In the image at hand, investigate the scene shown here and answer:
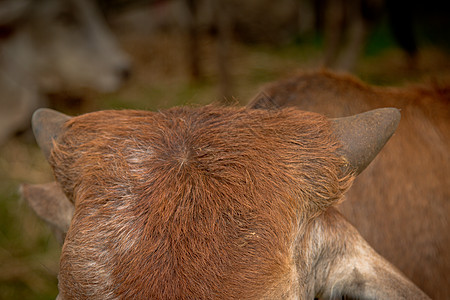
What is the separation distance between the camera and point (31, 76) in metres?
7.00

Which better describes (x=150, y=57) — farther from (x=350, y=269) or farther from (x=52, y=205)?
(x=350, y=269)

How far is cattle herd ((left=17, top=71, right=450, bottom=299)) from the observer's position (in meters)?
1.46

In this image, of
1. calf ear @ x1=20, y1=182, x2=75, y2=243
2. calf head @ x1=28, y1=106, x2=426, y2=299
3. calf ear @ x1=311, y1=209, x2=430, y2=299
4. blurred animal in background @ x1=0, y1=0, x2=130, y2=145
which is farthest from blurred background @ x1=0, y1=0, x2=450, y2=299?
calf ear @ x1=311, y1=209, x2=430, y2=299

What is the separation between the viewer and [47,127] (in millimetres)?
2121

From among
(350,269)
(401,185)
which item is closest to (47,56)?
(401,185)

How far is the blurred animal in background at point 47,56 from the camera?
6.64 metres

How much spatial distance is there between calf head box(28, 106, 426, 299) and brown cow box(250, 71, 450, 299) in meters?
0.49

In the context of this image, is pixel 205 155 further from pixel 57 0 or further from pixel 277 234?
pixel 57 0

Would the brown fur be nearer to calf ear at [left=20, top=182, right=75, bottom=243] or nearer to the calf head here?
the calf head

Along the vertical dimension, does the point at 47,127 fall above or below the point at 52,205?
above

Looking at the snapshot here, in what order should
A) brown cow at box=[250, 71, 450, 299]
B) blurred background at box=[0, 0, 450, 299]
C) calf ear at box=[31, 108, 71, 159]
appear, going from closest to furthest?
1. calf ear at box=[31, 108, 71, 159]
2. brown cow at box=[250, 71, 450, 299]
3. blurred background at box=[0, 0, 450, 299]

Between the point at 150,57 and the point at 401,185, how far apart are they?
7.92m

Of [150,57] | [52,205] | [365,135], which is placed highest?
[365,135]

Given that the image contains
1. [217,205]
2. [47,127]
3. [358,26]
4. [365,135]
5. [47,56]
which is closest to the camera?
[217,205]
